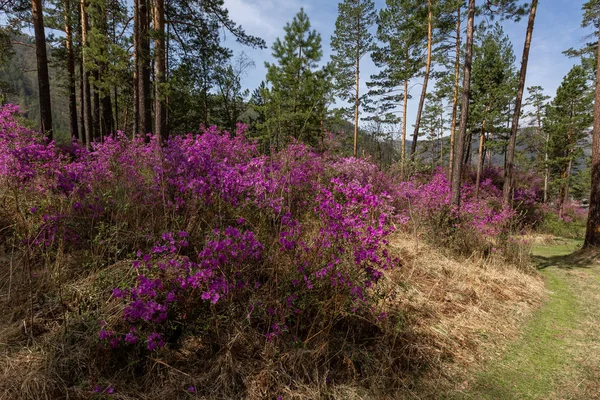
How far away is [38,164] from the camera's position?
11.0 feet

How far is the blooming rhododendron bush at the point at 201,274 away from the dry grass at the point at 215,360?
14 millimetres

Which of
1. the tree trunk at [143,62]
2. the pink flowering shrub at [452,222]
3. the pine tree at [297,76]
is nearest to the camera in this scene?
the pink flowering shrub at [452,222]

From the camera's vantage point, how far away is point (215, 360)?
201cm

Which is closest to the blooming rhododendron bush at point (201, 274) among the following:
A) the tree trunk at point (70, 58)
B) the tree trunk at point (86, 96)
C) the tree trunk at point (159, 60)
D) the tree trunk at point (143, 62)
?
the tree trunk at point (159, 60)

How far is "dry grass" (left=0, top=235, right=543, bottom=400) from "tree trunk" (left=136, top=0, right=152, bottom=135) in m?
5.24

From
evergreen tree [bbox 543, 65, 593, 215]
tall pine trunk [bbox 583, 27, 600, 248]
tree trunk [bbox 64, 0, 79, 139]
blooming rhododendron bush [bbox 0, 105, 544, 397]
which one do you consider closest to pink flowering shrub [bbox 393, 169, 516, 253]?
tall pine trunk [bbox 583, 27, 600, 248]

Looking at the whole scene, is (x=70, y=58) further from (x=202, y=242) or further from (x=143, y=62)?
(x=202, y=242)

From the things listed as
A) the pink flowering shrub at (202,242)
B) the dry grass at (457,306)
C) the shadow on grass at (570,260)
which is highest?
the pink flowering shrub at (202,242)

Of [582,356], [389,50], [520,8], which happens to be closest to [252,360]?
[582,356]

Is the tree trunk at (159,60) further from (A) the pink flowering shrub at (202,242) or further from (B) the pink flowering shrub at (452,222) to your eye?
(B) the pink flowering shrub at (452,222)

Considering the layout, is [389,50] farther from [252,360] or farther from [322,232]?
[252,360]

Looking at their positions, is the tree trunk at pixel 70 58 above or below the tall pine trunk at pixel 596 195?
above

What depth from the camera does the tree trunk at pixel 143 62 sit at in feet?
21.3

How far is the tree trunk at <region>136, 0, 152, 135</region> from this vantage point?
21.3ft
